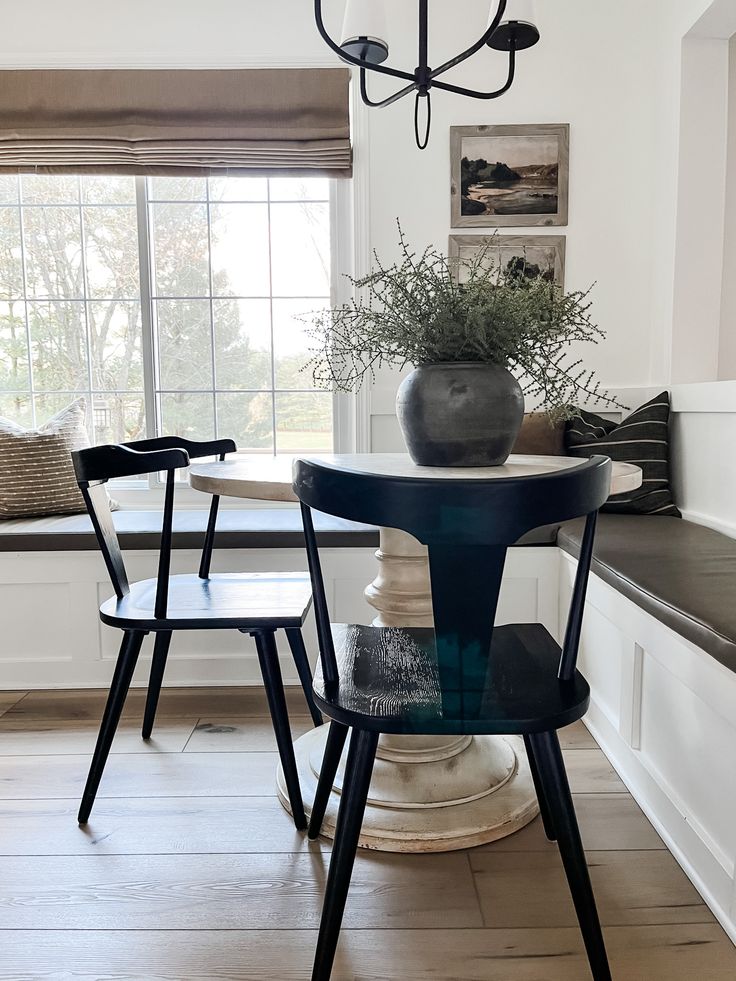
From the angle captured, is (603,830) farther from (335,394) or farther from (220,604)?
(335,394)

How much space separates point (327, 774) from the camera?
162 centimetres

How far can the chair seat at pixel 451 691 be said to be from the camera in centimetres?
112

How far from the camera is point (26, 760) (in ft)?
6.79

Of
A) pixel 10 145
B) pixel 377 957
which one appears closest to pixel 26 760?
pixel 377 957

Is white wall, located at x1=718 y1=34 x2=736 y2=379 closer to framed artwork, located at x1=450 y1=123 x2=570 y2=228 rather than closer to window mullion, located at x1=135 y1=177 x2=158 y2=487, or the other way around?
framed artwork, located at x1=450 y1=123 x2=570 y2=228

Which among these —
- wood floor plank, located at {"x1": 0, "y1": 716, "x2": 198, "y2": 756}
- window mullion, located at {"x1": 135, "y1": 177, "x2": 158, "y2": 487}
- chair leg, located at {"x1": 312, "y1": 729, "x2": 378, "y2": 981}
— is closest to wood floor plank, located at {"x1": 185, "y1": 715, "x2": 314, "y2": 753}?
wood floor plank, located at {"x1": 0, "y1": 716, "x2": 198, "y2": 756}

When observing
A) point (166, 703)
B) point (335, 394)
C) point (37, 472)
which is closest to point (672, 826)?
point (166, 703)

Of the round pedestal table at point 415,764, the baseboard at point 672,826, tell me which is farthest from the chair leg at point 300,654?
the baseboard at point 672,826

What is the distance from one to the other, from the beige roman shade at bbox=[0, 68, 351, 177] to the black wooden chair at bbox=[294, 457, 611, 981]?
2341mm

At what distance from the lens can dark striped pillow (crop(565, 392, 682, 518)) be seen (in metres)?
2.64

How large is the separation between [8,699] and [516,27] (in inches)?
98.8

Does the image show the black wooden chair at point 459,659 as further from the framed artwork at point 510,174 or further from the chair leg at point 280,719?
the framed artwork at point 510,174

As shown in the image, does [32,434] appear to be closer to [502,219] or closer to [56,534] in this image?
[56,534]

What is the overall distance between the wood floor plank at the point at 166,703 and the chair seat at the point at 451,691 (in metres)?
1.11
